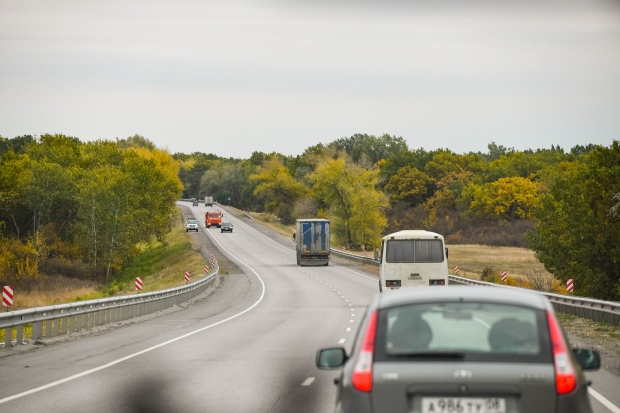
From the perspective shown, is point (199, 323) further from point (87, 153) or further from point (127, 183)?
point (87, 153)

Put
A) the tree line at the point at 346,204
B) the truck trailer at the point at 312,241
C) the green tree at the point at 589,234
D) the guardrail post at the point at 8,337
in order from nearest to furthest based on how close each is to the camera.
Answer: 1. the guardrail post at the point at 8,337
2. the green tree at the point at 589,234
3. the tree line at the point at 346,204
4. the truck trailer at the point at 312,241

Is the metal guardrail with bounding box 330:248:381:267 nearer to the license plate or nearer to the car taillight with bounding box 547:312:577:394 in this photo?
the car taillight with bounding box 547:312:577:394

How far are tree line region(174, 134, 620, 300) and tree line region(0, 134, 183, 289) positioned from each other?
19.8 m

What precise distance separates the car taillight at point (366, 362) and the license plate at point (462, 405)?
38 centimetres

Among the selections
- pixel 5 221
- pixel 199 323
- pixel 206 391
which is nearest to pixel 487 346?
pixel 206 391

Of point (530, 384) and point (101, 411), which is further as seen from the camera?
point (101, 411)

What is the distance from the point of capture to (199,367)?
1680 cm

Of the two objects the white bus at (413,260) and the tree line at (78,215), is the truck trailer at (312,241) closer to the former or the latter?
the tree line at (78,215)

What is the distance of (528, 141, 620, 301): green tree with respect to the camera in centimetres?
5616

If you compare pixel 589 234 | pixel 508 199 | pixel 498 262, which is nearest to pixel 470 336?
pixel 589 234

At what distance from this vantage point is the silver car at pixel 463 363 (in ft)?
20.1

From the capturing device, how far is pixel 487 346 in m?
6.40

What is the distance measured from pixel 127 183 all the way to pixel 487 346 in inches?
4059

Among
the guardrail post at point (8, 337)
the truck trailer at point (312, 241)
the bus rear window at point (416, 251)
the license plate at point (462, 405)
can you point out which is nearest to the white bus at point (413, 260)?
the bus rear window at point (416, 251)
